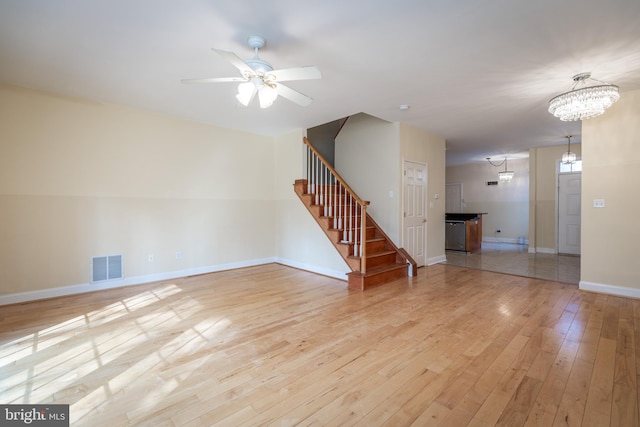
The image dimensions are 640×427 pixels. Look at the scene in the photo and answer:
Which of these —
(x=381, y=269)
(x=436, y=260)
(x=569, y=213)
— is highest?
(x=569, y=213)

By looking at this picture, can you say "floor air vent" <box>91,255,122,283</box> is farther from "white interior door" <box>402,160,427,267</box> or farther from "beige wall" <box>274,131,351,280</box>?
"white interior door" <box>402,160,427,267</box>

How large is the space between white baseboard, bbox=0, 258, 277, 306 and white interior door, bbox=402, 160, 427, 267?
10.4 feet

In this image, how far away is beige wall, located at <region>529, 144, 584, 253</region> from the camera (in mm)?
7016

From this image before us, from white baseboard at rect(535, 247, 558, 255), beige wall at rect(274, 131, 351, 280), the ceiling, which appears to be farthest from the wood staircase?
white baseboard at rect(535, 247, 558, 255)

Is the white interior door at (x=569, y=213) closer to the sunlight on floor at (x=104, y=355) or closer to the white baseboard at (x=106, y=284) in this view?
the white baseboard at (x=106, y=284)

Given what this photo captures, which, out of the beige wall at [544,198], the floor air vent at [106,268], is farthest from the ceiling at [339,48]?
the beige wall at [544,198]

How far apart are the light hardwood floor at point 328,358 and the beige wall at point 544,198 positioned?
3925 millimetres

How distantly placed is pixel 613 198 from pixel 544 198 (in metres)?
3.82

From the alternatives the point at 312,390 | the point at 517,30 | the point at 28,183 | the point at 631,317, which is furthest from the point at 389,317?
the point at 28,183

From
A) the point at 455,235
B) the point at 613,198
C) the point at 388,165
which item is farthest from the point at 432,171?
the point at 613,198

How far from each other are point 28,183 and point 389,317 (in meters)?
4.67

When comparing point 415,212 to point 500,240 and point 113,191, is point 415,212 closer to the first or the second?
point 113,191

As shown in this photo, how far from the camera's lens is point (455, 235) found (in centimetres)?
737

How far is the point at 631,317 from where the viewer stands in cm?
303
